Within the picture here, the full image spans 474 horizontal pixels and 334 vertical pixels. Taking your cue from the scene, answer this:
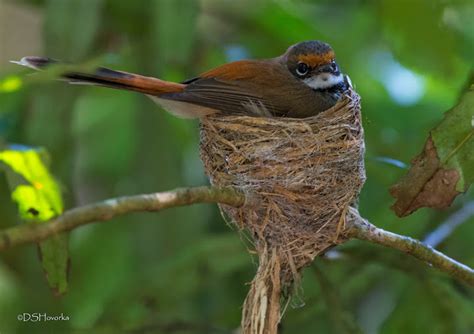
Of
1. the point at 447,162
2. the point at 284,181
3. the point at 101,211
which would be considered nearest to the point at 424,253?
the point at 447,162

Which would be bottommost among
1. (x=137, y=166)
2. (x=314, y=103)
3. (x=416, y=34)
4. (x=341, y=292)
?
(x=341, y=292)

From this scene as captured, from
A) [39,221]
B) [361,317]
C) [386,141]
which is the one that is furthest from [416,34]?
[39,221]

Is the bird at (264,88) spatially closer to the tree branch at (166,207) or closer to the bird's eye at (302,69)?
the bird's eye at (302,69)

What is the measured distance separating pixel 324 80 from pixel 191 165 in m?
1.94

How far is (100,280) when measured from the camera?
5.39 m

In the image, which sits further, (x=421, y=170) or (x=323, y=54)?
(x=323, y=54)

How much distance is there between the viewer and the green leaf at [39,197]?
2.69 meters

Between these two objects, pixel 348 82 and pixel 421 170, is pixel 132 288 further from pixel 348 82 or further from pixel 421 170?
pixel 421 170

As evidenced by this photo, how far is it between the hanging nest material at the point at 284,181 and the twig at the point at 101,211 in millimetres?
530

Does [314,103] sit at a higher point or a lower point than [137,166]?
higher

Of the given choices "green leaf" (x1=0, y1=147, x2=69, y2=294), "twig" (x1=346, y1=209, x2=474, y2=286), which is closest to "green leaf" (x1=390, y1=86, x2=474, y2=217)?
"twig" (x1=346, y1=209, x2=474, y2=286)

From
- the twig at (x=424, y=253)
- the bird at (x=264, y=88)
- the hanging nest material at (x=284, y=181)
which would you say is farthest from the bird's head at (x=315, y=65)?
the twig at (x=424, y=253)

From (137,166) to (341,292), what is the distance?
1580 millimetres

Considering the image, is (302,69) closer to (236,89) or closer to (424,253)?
(236,89)
